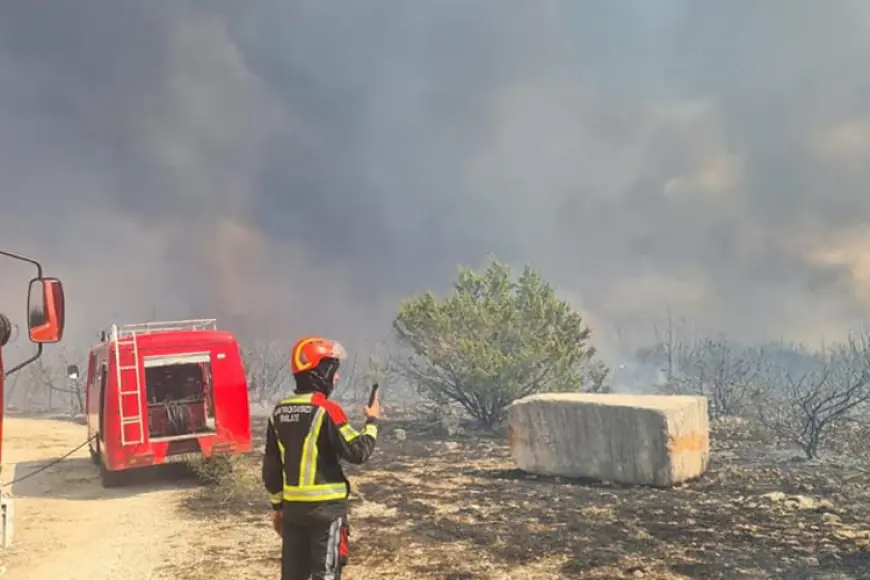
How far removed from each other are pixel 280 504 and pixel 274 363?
2795 cm

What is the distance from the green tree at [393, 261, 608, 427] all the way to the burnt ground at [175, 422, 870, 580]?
443cm

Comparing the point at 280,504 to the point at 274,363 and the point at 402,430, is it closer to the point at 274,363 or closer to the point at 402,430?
the point at 402,430

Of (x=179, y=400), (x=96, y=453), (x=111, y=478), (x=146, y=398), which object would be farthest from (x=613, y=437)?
(x=96, y=453)

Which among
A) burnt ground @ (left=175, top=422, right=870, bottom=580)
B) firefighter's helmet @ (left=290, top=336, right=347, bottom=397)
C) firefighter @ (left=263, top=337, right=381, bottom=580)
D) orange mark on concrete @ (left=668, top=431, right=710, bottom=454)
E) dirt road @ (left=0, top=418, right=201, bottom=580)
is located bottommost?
burnt ground @ (left=175, top=422, right=870, bottom=580)

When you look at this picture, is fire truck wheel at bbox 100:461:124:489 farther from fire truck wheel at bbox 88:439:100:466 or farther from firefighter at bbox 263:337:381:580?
firefighter at bbox 263:337:381:580

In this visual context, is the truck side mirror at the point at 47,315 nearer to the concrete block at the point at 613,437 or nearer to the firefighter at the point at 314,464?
the firefighter at the point at 314,464

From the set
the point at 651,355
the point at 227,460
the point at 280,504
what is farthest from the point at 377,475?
the point at 651,355

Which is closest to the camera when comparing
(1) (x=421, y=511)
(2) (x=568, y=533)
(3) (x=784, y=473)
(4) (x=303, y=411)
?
(4) (x=303, y=411)

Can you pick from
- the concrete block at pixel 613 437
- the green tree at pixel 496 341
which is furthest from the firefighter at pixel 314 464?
the green tree at pixel 496 341

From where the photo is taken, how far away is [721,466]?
403 inches

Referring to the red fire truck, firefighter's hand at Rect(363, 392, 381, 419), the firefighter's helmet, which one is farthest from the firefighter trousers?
the red fire truck

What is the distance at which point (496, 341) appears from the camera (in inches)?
629

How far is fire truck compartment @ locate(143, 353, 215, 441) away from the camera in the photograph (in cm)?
1165

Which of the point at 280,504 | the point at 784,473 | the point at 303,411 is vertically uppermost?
the point at 303,411
